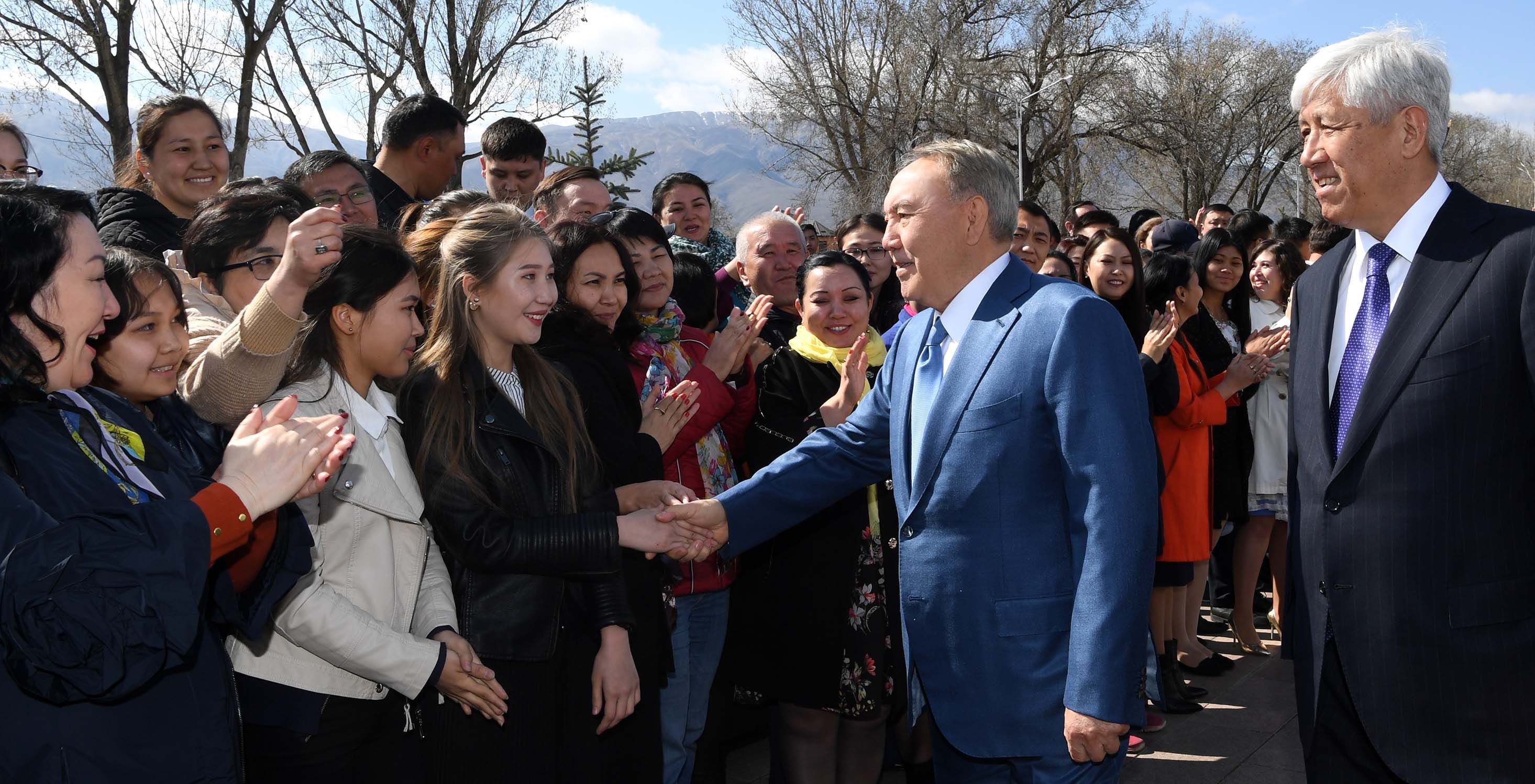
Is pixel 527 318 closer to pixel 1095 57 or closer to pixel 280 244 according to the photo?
pixel 280 244

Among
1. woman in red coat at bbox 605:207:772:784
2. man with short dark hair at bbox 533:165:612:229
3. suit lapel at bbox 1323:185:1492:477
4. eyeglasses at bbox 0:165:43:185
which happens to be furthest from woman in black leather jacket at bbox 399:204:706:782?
eyeglasses at bbox 0:165:43:185

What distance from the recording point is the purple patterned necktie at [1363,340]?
8.43 feet

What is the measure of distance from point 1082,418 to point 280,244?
2234 mm

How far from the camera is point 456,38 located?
73.6 ft

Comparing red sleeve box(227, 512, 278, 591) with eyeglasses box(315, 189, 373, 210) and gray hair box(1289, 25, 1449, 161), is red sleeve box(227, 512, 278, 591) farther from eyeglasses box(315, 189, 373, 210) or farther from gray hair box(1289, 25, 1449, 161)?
gray hair box(1289, 25, 1449, 161)

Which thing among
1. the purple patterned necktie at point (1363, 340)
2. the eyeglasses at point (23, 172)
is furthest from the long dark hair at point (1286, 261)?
the eyeglasses at point (23, 172)

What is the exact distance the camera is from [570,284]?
3717 millimetres

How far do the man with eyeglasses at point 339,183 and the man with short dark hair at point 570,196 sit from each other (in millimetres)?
747

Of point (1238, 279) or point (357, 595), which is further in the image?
point (1238, 279)

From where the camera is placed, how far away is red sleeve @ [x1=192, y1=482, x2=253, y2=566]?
6.15 feet

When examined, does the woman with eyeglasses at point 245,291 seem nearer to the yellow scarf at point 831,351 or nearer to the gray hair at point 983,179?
the gray hair at point 983,179

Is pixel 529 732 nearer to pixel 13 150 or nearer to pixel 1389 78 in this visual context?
pixel 1389 78

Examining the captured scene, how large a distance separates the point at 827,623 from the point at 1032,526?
4.51 feet

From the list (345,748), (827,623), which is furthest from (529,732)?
(827,623)
